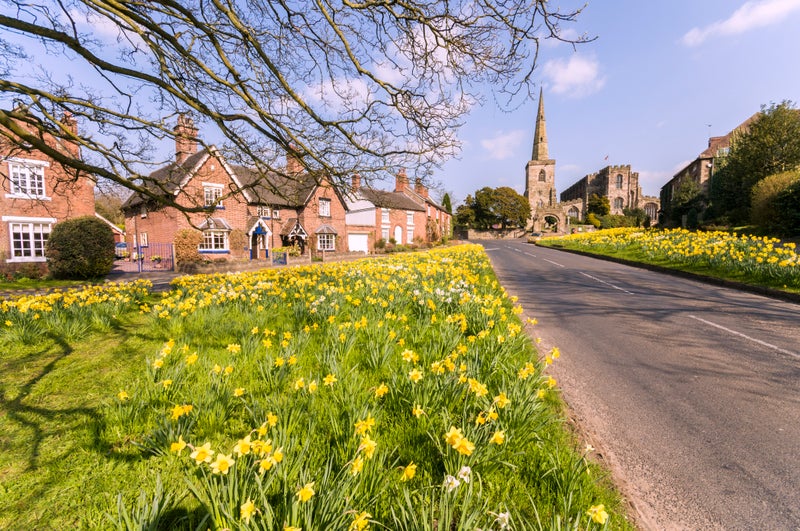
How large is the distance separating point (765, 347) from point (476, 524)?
5.78 metres

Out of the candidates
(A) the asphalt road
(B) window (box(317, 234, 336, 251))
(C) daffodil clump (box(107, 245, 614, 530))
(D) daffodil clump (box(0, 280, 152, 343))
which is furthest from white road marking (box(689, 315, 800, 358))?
(B) window (box(317, 234, 336, 251))

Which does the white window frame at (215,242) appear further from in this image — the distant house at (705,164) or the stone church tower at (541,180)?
the stone church tower at (541,180)

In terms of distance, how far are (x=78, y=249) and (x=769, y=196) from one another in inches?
1578

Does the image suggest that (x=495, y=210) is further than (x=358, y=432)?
Yes

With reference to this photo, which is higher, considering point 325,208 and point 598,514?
A: point 325,208

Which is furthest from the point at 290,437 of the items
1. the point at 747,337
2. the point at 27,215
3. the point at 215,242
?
the point at 215,242

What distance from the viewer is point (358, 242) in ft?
119

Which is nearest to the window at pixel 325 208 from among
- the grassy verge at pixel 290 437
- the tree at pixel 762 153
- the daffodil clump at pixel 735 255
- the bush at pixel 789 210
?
the daffodil clump at pixel 735 255

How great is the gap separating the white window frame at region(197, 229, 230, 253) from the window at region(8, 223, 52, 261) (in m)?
7.44

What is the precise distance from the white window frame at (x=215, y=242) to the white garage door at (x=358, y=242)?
12929 mm

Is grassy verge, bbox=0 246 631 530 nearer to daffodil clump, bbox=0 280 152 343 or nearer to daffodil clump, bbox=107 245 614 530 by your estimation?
daffodil clump, bbox=107 245 614 530

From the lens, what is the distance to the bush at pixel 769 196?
21016 millimetres

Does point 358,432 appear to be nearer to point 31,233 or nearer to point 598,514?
point 598,514

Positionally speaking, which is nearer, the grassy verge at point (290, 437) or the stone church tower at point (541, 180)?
the grassy verge at point (290, 437)
